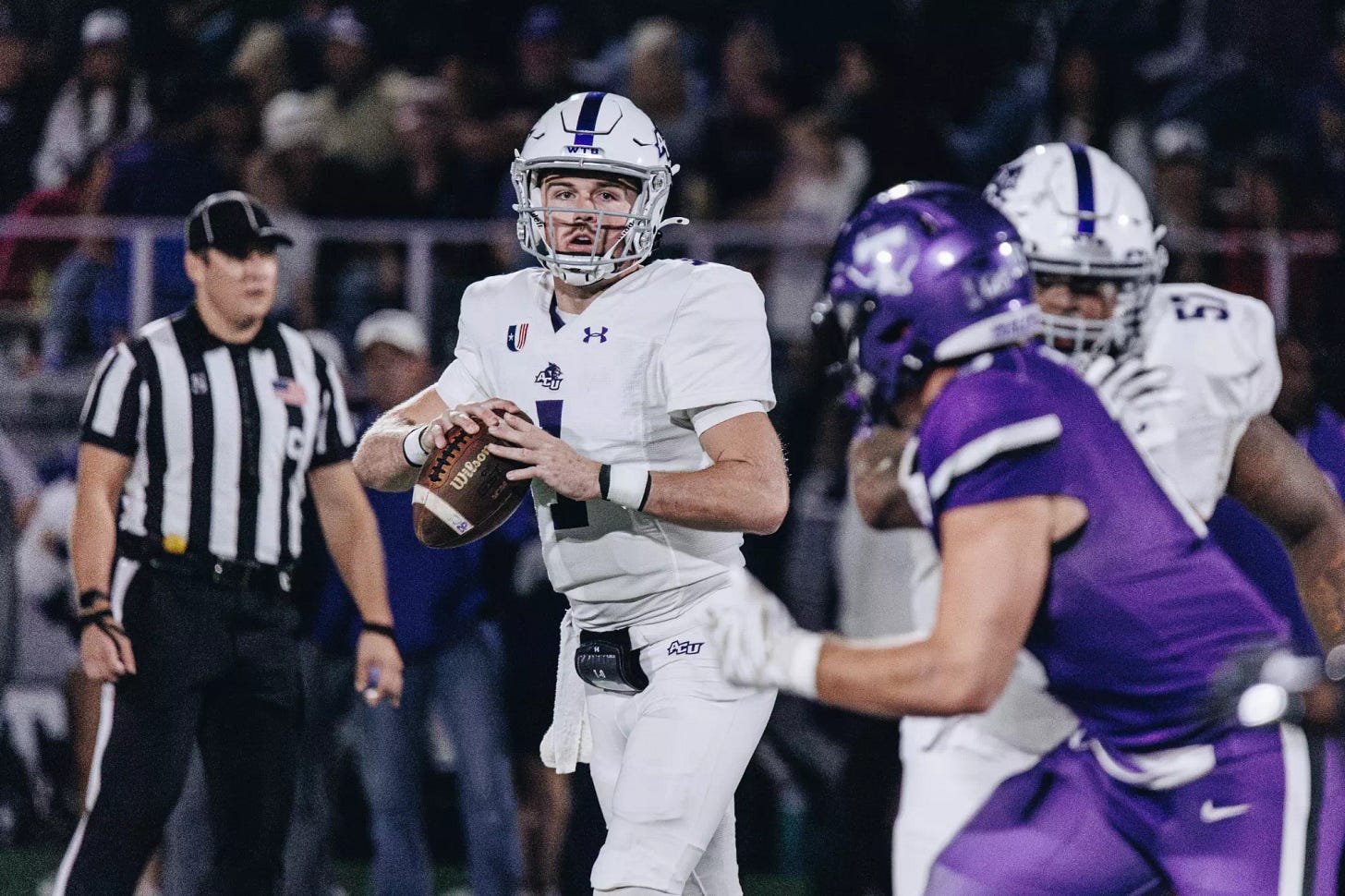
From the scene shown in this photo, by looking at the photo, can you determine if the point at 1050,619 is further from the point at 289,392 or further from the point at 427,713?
the point at 427,713

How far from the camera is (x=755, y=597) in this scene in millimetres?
2514

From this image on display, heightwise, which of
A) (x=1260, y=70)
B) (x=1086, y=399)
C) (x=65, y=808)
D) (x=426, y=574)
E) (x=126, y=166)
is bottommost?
(x=65, y=808)

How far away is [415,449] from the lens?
11.6ft

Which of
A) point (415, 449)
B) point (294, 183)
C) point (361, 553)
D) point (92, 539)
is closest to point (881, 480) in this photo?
point (415, 449)

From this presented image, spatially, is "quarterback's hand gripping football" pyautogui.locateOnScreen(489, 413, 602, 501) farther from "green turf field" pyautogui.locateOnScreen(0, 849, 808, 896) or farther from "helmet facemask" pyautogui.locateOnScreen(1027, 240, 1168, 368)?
"green turf field" pyautogui.locateOnScreen(0, 849, 808, 896)

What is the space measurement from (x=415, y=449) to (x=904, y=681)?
1.46 meters

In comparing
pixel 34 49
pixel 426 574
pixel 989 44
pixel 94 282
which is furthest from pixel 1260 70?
pixel 34 49

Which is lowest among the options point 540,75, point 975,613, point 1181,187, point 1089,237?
point 975,613

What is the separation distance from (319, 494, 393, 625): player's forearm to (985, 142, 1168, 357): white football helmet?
1.97m

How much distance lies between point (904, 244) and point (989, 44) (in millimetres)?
5688

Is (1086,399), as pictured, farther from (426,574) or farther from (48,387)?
(48,387)

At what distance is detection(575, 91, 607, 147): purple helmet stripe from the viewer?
11.7 ft

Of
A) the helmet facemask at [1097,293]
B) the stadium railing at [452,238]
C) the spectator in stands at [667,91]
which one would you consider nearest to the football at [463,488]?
the helmet facemask at [1097,293]

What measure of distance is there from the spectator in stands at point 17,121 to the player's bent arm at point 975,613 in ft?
20.8
